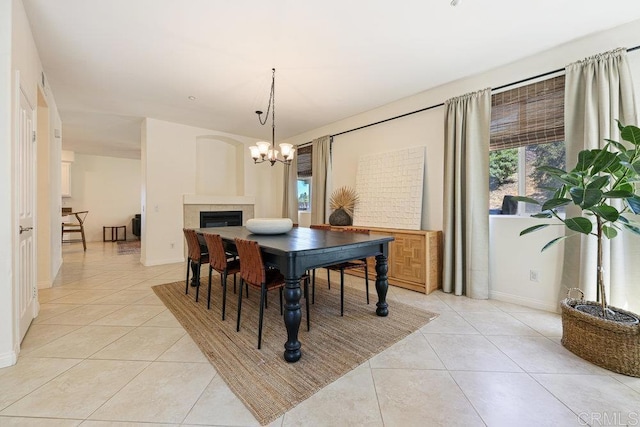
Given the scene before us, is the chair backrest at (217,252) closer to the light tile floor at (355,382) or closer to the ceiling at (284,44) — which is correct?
the light tile floor at (355,382)

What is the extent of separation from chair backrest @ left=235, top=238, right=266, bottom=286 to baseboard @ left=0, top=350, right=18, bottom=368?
1.50 metres

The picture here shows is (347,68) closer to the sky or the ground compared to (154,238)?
closer to the sky

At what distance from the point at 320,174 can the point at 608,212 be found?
154 inches

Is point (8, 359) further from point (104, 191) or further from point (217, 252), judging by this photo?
point (104, 191)

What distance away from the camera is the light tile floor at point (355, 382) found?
1.30 meters

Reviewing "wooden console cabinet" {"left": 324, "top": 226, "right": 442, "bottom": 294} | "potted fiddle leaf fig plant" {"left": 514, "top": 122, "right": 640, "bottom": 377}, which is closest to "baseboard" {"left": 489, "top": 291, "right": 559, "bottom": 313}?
"wooden console cabinet" {"left": 324, "top": 226, "right": 442, "bottom": 294}

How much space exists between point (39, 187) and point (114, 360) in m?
2.89

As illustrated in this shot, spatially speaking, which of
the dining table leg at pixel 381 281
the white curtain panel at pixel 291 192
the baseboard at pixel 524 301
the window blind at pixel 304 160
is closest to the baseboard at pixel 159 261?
the white curtain panel at pixel 291 192

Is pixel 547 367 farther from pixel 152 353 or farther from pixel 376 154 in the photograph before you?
pixel 376 154

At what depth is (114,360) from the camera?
5.80ft

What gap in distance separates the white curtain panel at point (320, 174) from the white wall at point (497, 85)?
0.80 metres

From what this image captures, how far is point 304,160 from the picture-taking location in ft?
18.5

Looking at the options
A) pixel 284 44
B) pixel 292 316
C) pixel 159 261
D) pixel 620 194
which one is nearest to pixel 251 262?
pixel 292 316

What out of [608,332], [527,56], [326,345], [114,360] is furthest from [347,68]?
[114,360]
